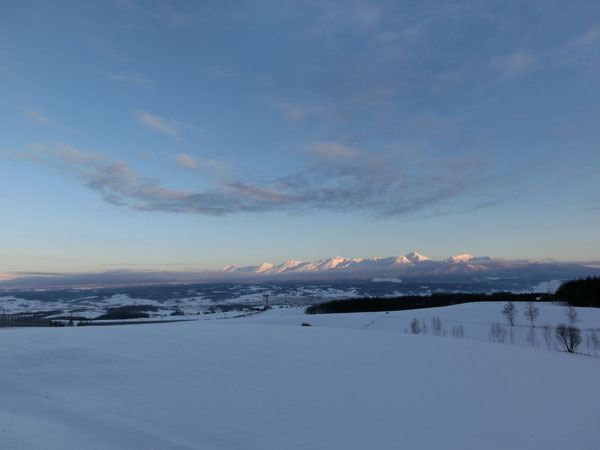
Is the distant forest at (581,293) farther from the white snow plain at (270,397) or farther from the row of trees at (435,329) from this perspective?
the white snow plain at (270,397)

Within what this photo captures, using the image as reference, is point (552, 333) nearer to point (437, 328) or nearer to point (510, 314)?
point (510, 314)

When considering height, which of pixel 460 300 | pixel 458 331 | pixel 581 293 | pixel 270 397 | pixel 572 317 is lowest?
pixel 460 300

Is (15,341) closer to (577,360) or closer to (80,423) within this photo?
(80,423)

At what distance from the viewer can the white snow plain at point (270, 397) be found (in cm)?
811

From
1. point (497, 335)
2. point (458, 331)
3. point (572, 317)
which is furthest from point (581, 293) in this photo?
point (458, 331)

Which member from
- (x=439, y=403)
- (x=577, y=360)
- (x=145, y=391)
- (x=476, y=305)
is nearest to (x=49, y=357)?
(x=145, y=391)

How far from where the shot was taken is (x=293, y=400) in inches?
439

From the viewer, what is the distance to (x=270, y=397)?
1119cm

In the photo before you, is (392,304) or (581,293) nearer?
(581,293)

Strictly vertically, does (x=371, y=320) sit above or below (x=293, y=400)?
below

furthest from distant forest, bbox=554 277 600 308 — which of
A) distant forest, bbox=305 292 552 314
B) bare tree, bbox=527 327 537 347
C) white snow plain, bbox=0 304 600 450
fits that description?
white snow plain, bbox=0 304 600 450

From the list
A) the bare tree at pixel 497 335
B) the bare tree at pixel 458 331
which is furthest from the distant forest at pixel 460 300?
the bare tree at pixel 458 331

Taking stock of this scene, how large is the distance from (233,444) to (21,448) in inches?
160

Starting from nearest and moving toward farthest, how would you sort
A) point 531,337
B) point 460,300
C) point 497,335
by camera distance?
point 531,337 < point 497,335 < point 460,300
